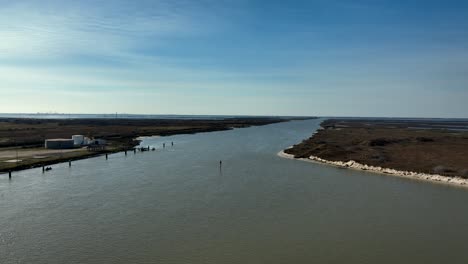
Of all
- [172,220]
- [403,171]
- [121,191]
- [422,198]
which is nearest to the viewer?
[172,220]

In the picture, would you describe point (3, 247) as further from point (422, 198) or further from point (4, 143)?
point (4, 143)

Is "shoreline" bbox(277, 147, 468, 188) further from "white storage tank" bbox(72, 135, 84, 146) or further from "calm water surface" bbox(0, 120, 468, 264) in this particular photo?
"white storage tank" bbox(72, 135, 84, 146)

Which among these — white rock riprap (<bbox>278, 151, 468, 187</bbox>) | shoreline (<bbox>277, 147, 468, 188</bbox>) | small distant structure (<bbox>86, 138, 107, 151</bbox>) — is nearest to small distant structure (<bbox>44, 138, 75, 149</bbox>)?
small distant structure (<bbox>86, 138, 107, 151</bbox>)

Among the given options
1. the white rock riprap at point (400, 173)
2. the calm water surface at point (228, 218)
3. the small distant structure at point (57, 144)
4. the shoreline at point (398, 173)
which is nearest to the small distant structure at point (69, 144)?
the small distant structure at point (57, 144)

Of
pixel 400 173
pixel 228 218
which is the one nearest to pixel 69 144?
pixel 228 218

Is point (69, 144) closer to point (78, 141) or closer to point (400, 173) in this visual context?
point (78, 141)

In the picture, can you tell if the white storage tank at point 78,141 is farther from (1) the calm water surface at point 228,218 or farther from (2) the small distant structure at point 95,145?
(1) the calm water surface at point 228,218

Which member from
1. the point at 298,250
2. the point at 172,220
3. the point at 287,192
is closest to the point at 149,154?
the point at 287,192

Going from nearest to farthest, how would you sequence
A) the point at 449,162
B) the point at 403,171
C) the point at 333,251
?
the point at 333,251 → the point at 403,171 → the point at 449,162
